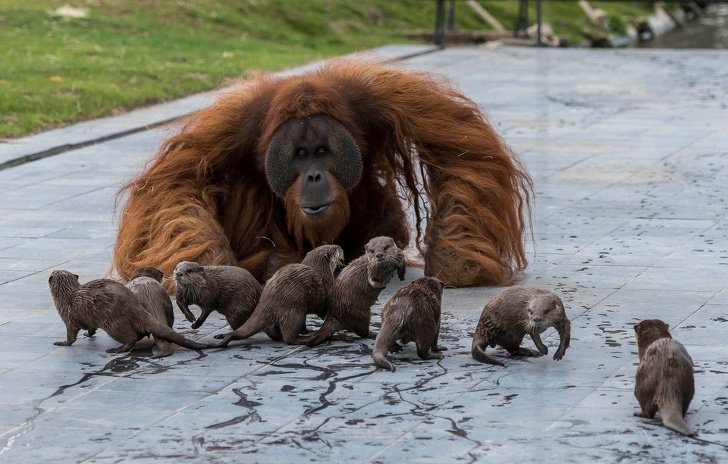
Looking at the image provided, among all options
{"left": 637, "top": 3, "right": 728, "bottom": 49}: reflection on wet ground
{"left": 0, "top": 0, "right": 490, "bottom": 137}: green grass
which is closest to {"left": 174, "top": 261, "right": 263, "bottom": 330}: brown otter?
{"left": 0, "top": 0, "right": 490, "bottom": 137}: green grass

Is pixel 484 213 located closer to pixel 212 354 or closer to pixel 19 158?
pixel 212 354

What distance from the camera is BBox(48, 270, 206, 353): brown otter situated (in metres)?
5.07

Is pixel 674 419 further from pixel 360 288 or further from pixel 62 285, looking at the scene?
pixel 62 285

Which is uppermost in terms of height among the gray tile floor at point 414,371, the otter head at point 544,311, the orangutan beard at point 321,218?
the orangutan beard at point 321,218

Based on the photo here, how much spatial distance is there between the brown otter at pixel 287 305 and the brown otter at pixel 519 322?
2.00 feet

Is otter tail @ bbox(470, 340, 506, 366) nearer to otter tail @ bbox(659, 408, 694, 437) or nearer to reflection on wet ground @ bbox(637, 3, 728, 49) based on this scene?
otter tail @ bbox(659, 408, 694, 437)

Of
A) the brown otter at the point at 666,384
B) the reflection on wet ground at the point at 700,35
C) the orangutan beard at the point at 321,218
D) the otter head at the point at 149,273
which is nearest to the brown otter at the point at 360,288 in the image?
the otter head at the point at 149,273

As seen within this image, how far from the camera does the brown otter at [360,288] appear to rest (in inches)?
202

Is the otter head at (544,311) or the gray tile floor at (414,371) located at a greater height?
the otter head at (544,311)

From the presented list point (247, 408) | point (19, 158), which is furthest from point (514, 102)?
point (247, 408)

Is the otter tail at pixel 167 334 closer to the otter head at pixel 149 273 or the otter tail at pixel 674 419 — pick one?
the otter head at pixel 149 273

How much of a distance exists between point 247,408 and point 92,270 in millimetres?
2242

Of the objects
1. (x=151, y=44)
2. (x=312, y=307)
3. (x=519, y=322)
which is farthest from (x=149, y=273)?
(x=151, y=44)

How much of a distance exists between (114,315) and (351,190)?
1498 millimetres
